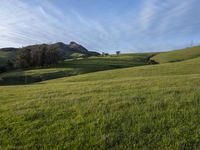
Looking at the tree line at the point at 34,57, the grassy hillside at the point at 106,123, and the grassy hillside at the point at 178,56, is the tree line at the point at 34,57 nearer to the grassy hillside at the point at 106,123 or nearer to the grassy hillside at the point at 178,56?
the grassy hillside at the point at 178,56

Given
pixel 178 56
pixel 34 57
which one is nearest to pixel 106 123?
pixel 34 57

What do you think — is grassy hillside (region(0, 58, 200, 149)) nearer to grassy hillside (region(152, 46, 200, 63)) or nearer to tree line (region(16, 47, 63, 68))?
tree line (region(16, 47, 63, 68))

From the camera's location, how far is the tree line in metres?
79.8

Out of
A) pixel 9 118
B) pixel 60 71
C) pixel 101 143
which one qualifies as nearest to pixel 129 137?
pixel 101 143

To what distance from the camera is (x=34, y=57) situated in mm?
79812

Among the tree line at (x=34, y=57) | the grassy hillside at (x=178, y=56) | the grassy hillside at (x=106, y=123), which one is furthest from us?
the grassy hillside at (x=178, y=56)

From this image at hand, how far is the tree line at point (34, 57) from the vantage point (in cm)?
7981

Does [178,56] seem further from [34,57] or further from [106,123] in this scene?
[106,123]

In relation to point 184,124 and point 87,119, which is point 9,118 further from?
point 184,124

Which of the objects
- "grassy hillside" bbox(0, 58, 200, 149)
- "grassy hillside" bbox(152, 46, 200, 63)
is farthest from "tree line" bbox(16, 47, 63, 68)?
"grassy hillside" bbox(0, 58, 200, 149)

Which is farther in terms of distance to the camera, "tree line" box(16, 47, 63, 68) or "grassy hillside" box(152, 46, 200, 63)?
"grassy hillside" box(152, 46, 200, 63)

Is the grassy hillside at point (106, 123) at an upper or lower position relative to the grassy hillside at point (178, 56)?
lower

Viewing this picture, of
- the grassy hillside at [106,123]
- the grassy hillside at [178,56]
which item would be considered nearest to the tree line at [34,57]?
the grassy hillside at [178,56]

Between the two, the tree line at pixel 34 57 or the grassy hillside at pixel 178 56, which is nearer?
the tree line at pixel 34 57
